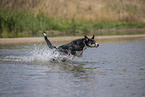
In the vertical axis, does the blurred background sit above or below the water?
above

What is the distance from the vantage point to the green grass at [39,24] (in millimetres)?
26844

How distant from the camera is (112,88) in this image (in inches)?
324

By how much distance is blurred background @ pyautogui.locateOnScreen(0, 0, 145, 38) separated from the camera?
2794cm

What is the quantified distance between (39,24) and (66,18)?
6545mm

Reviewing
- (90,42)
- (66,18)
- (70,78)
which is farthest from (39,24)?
(70,78)

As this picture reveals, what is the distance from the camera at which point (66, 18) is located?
36.1 m

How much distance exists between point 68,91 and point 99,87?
887 millimetres

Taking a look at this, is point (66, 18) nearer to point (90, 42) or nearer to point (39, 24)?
point (39, 24)

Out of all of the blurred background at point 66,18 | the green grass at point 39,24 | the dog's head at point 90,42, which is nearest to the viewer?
the dog's head at point 90,42

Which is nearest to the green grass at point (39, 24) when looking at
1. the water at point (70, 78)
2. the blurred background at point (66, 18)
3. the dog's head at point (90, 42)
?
the blurred background at point (66, 18)

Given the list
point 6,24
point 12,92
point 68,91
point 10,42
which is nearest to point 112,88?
point 68,91

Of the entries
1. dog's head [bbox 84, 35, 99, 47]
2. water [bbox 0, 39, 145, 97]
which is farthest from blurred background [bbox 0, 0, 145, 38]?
water [bbox 0, 39, 145, 97]

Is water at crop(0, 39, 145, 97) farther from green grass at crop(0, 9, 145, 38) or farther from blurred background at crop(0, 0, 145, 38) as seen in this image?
blurred background at crop(0, 0, 145, 38)

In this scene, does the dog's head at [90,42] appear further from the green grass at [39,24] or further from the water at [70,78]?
the green grass at [39,24]
